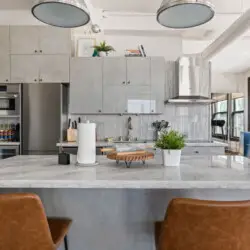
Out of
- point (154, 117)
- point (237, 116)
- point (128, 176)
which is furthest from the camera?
point (237, 116)

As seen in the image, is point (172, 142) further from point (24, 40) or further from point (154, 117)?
point (24, 40)

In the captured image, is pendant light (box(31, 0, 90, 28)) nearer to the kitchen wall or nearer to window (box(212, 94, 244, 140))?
the kitchen wall

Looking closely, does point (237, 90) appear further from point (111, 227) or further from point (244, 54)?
point (111, 227)

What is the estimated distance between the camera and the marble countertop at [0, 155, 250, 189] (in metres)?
1.36

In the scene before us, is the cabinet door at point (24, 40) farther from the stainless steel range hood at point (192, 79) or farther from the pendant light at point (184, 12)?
the pendant light at point (184, 12)

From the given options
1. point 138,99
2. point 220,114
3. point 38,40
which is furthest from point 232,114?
point 38,40

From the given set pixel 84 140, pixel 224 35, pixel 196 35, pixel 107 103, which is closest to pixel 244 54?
pixel 196 35

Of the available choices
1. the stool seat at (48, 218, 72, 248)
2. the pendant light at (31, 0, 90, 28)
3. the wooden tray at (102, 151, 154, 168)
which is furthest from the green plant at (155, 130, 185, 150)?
the pendant light at (31, 0, 90, 28)

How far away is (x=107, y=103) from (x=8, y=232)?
319 cm

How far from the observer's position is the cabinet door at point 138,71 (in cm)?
430

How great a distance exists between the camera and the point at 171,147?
1784mm

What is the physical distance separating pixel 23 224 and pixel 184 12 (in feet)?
6.17

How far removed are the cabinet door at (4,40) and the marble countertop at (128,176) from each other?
2.84 meters

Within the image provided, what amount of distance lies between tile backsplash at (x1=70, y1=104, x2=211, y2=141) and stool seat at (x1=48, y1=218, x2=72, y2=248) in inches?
113
